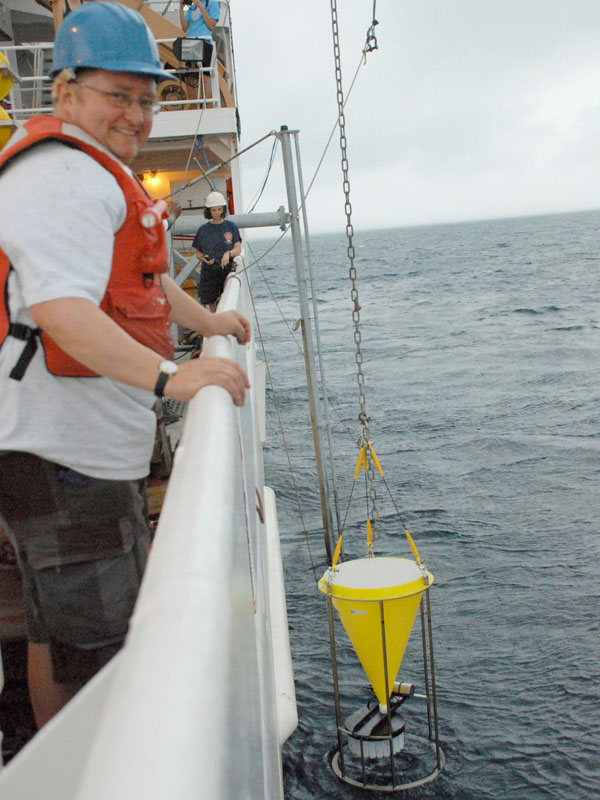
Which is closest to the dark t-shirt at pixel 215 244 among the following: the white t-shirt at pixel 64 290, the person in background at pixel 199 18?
the person in background at pixel 199 18

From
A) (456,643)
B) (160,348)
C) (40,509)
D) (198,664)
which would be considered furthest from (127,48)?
(456,643)

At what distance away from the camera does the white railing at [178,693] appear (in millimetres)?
740

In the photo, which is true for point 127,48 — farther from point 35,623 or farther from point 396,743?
point 396,743

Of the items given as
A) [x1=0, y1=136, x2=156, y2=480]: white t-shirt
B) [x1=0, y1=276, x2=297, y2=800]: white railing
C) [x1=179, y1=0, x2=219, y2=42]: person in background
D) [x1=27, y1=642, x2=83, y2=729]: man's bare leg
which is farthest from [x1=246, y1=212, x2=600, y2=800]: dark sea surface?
[x1=0, y1=276, x2=297, y2=800]: white railing

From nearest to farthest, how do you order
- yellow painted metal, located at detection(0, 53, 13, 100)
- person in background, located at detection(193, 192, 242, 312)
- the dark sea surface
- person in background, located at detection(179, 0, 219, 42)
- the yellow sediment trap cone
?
the yellow sediment trap cone < yellow painted metal, located at detection(0, 53, 13, 100) < the dark sea surface < person in background, located at detection(193, 192, 242, 312) < person in background, located at detection(179, 0, 219, 42)

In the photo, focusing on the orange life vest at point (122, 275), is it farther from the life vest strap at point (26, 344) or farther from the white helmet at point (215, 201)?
the white helmet at point (215, 201)

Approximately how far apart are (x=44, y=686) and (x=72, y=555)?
35cm

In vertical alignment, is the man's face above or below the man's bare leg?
above

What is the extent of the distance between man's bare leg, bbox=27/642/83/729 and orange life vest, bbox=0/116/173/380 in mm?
694

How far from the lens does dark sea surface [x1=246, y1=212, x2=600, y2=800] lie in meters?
6.85

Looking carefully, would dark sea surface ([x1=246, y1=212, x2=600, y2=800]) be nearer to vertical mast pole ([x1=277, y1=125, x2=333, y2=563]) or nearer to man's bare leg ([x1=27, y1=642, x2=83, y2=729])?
vertical mast pole ([x1=277, y1=125, x2=333, y2=563])

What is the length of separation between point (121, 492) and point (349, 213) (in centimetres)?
537

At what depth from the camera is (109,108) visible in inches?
73.7

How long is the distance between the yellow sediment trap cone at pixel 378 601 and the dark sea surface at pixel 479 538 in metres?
1.60
